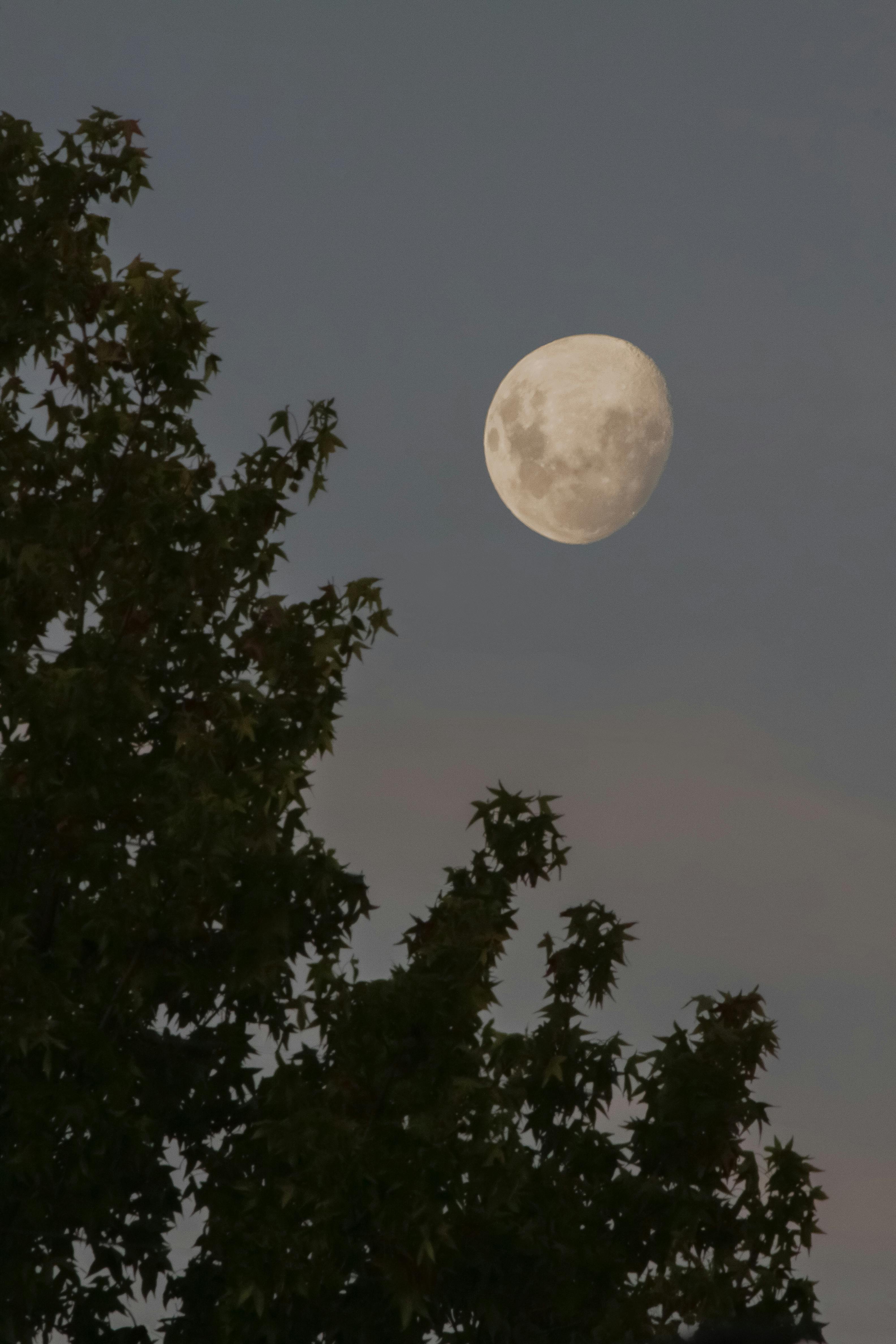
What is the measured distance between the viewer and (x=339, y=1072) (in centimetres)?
998

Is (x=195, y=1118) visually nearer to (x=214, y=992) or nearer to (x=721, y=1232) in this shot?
(x=214, y=992)

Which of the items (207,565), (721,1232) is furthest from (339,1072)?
(207,565)

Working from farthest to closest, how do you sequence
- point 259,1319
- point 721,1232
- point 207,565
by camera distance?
1. point 207,565
2. point 721,1232
3. point 259,1319

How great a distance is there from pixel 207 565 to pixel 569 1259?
18.9ft

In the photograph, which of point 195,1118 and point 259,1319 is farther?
point 195,1118

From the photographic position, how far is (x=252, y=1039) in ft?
36.2

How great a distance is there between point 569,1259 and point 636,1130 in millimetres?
1006

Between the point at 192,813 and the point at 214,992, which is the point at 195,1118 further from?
the point at 192,813

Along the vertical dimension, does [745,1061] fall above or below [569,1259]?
above

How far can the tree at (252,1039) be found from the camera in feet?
31.7

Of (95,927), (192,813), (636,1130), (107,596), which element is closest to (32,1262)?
(95,927)

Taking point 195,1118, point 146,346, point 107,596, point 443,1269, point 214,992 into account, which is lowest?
point 443,1269

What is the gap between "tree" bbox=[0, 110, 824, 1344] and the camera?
9656 millimetres

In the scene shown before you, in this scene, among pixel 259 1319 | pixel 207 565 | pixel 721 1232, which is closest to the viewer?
pixel 259 1319
